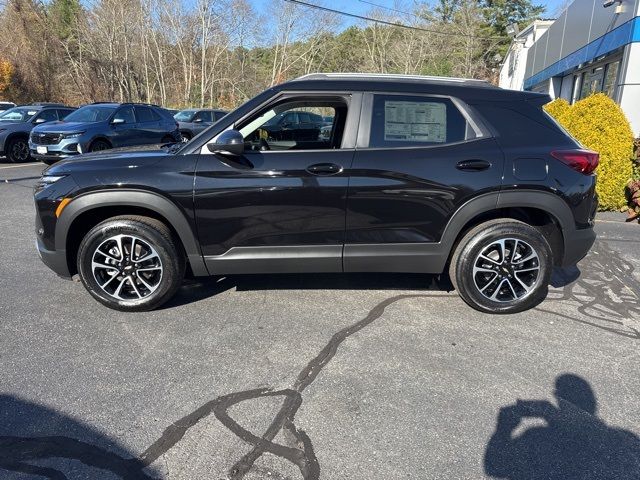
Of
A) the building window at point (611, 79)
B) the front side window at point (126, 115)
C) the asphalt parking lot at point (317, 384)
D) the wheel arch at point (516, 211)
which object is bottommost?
the asphalt parking lot at point (317, 384)

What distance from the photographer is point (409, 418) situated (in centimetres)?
261

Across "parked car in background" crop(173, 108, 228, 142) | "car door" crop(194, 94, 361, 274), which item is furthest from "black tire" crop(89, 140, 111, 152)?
"car door" crop(194, 94, 361, 274)

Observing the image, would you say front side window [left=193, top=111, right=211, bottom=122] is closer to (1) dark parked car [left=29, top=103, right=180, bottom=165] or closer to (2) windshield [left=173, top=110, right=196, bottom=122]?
(2) windshield [left=173, top=110, right=196, bottom=122]

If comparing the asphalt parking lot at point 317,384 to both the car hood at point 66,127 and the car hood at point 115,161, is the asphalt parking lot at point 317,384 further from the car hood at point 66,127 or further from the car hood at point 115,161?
the car hood at point 66,127

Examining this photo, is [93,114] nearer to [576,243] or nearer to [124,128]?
[124,128]

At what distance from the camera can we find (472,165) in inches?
142

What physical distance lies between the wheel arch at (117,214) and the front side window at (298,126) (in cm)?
85

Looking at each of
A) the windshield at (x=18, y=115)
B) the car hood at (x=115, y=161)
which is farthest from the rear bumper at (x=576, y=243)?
the windshield at (x=18, y=115)

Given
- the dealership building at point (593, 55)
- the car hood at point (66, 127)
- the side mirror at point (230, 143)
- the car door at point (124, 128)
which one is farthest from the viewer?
the car door at point (124, 128)

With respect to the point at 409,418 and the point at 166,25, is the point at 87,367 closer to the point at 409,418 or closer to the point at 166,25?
the point at 409,418

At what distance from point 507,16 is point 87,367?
5068 centimetres

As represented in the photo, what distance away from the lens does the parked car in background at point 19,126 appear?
13.1 metres

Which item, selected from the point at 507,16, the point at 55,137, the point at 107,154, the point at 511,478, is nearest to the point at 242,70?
the point at 507,16

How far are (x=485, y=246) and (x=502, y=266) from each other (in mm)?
244
